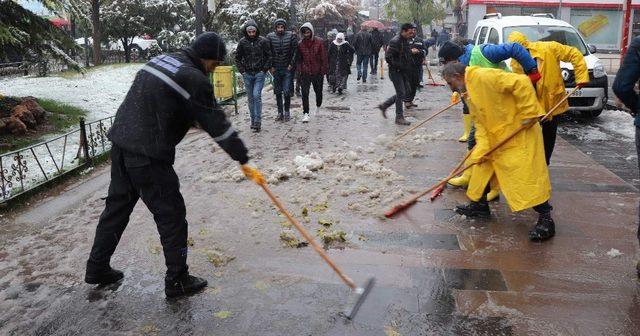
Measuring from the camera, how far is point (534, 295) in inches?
142

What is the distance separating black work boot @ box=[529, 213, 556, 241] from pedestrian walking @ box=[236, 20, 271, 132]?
5825 mm

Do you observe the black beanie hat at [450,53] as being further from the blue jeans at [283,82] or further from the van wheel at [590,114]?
the van wheel at [590,114]

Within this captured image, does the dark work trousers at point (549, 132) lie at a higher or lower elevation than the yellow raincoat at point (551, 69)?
lower

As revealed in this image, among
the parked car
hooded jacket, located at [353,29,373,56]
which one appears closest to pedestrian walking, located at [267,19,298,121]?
hooded jacket, located at [353,29,373,56]

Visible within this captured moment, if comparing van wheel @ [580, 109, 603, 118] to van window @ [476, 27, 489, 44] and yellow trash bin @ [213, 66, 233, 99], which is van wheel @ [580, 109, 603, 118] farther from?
yellow trash bin @ [213, 66, 233, 99]

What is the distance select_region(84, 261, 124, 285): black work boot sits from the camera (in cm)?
372

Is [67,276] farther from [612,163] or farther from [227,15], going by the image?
[227,15]

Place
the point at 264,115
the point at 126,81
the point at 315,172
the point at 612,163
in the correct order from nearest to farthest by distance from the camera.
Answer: the point at 315,172, the point at 612,163, the point at 264,115, the point at 126,81

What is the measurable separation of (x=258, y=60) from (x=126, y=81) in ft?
27.5

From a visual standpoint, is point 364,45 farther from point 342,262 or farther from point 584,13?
point 584,13

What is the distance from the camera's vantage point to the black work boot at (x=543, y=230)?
4500mm

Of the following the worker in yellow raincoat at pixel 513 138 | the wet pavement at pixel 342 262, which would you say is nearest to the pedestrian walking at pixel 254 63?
the wet pavement at pixel 342 262

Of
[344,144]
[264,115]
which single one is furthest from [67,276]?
[264,115]

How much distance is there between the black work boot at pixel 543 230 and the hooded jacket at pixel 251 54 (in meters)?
6.06
